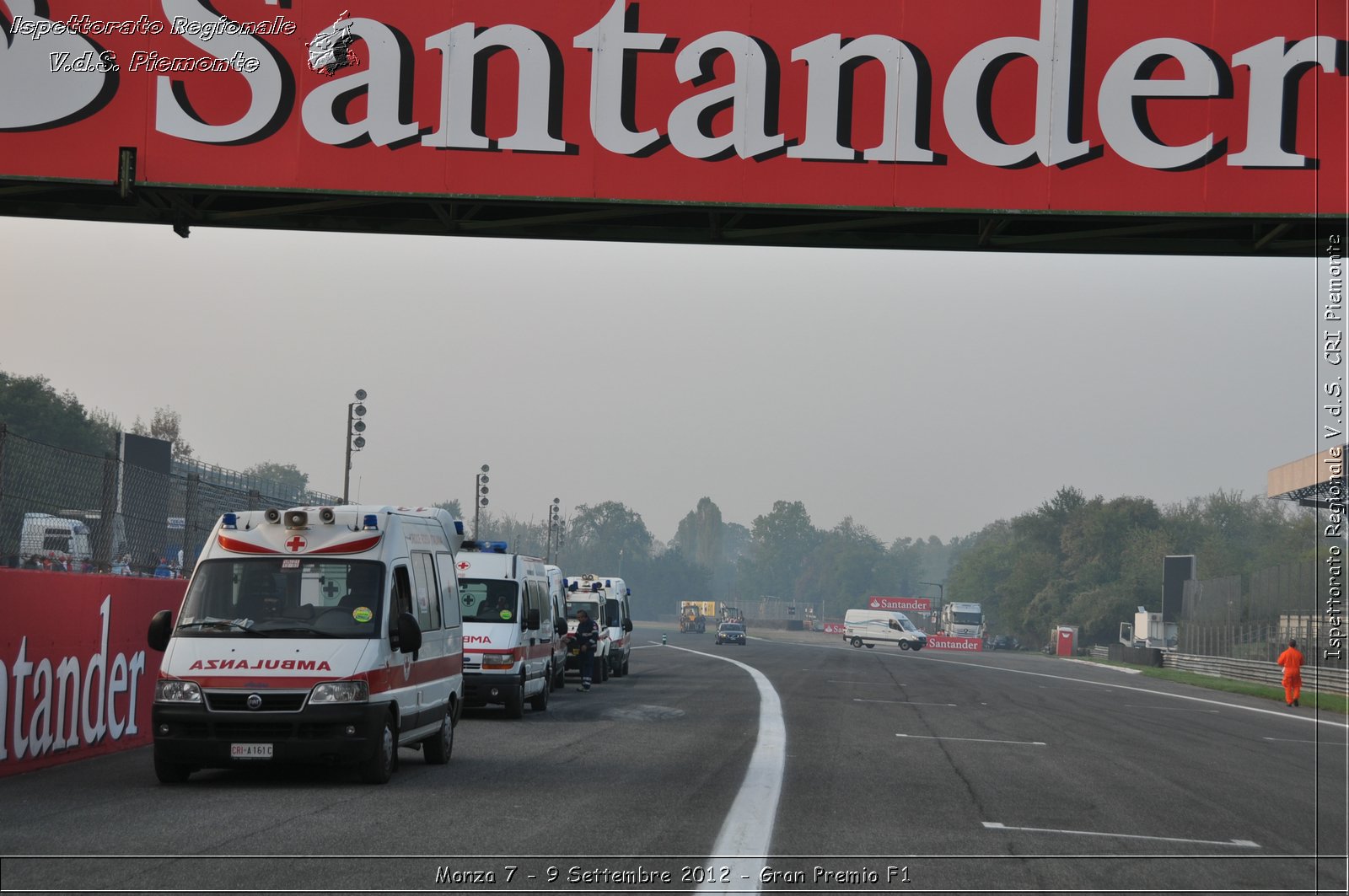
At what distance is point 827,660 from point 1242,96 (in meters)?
43.3

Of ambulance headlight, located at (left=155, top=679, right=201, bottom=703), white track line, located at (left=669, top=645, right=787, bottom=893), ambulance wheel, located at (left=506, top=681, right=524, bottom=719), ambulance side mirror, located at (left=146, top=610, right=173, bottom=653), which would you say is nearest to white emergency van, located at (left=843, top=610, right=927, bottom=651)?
ambulance wheel, located at (left=506, top=681, right=524, bottom=719)

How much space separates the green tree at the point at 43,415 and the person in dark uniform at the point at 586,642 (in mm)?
64190

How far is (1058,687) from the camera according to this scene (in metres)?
39.4

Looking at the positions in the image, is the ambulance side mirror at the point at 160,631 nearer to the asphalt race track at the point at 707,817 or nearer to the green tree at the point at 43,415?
the asphalt race track at the point at 707,817

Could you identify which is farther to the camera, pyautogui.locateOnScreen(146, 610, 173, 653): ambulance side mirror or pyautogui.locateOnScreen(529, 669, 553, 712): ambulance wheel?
pyautogui.locateOnScreen(529, 669, 553, 712): ambulance wheel

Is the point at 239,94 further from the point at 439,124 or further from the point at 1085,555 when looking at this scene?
the point at 1085,555

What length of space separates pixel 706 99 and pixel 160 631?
672 cm

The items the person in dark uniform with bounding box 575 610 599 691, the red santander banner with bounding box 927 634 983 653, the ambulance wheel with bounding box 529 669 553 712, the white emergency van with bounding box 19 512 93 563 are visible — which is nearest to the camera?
the white emergency van with bounding box 19 512 93 563

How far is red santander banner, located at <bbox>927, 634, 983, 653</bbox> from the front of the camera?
354 feet

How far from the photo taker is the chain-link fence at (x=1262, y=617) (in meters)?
39.8

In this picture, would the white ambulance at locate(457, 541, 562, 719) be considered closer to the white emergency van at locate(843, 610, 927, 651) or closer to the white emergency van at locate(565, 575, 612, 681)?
the white emergency van at locate(565, 575, 612, 681)

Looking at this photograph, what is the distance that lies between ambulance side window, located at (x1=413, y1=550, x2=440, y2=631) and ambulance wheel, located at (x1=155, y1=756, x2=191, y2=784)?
8.32 ft

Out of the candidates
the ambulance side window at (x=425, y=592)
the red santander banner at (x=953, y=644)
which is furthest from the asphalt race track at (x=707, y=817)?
the red santander banner at (x=953, y=644)

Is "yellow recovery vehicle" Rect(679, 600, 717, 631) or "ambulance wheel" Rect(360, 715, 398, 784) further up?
"ambulance wheel" Rect(360, 715, 398, 784)
